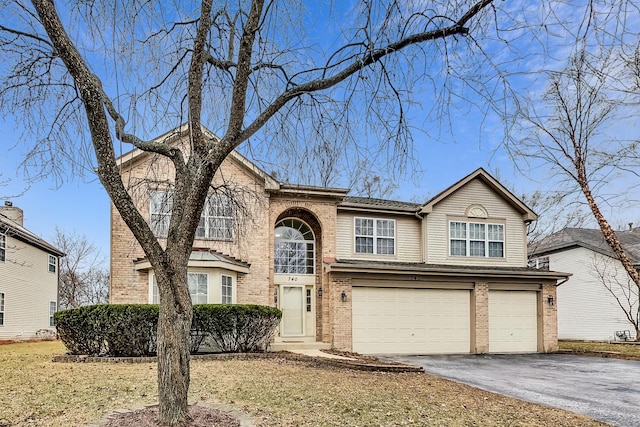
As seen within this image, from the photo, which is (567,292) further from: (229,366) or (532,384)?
(229,366)

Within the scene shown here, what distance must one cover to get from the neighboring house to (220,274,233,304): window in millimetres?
18492

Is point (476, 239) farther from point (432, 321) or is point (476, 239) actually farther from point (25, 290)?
point (25, 290)

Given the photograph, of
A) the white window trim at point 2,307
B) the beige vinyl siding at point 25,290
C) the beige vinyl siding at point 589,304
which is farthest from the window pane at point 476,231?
the white window trim at point 2,307

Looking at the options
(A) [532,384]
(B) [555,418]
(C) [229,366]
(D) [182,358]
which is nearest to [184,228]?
(D) [182,358]

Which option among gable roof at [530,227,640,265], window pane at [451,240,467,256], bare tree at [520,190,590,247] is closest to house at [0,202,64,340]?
window pane at [451,240,467,256]

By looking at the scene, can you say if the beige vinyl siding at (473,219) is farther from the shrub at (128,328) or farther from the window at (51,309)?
the window at (51,309)

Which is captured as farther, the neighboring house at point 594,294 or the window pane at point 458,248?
the neighboring house at point 594,294

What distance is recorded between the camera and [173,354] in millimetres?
5551

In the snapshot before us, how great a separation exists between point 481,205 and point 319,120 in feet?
50.2

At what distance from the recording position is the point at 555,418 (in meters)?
7.42

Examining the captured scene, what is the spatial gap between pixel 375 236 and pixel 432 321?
12.2 ft

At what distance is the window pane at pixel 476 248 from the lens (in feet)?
64.8

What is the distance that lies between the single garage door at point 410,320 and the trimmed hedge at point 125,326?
16.4 ft

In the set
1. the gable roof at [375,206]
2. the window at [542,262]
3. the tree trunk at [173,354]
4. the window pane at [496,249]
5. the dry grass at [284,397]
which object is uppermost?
the gable roof at [375,206]
